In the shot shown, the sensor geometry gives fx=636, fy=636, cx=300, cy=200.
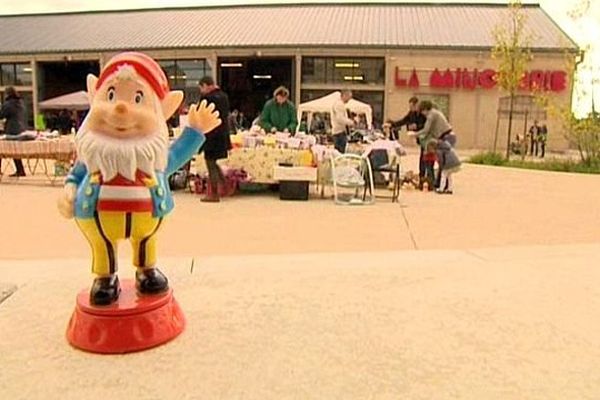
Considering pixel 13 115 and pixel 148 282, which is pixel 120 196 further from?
pixel 13 115

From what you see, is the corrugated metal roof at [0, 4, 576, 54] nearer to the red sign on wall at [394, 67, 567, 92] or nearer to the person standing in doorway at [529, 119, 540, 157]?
the red sign on wall at [394, 67, 567, 92]

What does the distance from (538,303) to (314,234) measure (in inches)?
127

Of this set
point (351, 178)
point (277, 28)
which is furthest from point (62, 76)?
point (351, 178)

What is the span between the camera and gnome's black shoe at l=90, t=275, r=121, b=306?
9.74ft

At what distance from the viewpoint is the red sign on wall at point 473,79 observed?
27.7 m

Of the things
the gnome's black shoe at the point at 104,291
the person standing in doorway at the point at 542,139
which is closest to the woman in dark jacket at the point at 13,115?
the gnome's black shoe at the point at 104,291

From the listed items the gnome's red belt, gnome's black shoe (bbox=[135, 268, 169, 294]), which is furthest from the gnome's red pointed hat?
gnome's black shoe (bbox=[135, 268, 169, 294])

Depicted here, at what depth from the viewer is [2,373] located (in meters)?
2.72

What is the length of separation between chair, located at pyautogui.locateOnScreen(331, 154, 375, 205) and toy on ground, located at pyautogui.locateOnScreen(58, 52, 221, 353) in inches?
249

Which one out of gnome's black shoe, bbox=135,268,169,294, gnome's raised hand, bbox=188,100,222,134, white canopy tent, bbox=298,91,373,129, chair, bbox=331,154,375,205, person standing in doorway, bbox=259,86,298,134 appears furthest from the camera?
white canopy tent, bbox=298,91,373,129

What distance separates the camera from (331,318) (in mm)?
3449

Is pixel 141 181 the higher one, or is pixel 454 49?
pixel 454 49

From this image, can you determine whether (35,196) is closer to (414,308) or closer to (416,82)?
(414,308)

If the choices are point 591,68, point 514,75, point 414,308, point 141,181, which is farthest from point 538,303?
point 514,75
